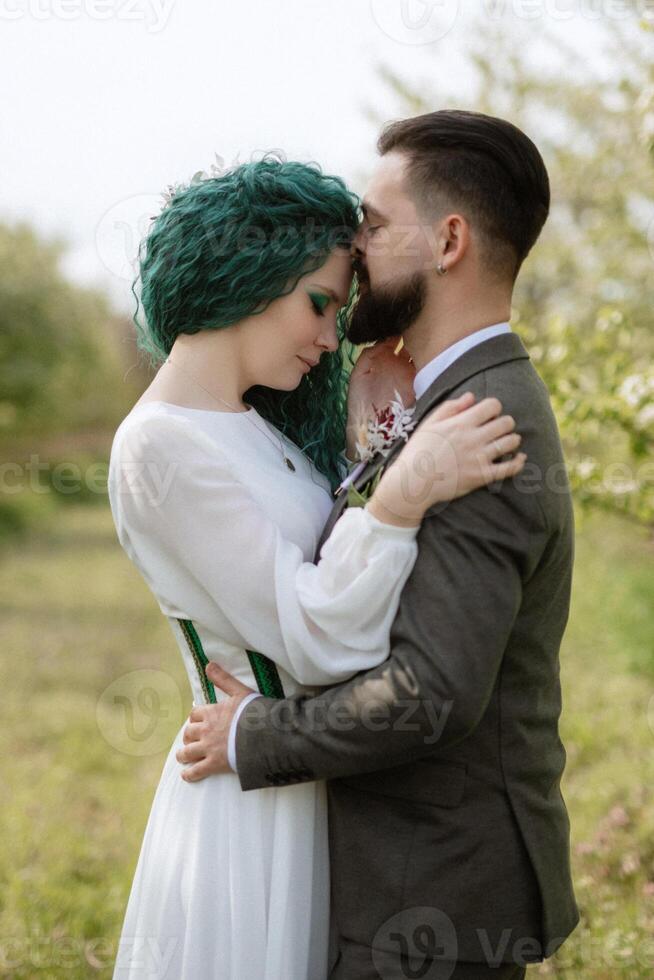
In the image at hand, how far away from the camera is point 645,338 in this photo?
700 cm

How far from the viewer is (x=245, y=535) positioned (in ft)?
6.64

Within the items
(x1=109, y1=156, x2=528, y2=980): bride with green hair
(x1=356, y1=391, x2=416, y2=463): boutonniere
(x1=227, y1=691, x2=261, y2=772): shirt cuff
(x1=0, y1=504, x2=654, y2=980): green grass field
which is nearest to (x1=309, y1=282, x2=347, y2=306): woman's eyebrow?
(x1=109, y1=156, x2=528, y2=980): bride with green hair

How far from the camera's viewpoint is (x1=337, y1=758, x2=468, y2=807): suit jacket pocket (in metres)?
2.01

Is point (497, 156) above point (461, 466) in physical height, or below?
above

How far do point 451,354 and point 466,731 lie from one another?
0.76 metres

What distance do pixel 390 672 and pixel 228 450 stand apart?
1.95ft

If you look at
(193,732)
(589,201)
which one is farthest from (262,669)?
(589,201)

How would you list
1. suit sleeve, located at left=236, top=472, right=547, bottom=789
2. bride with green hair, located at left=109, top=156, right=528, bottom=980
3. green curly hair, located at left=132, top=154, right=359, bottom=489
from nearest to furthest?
suit sleeve, located at left=236, top=472, right=547, bottom=789 → bride with green hair, located at left=109, top=156, right=528, bottom=980 → green curly hair, located at left=132, top=154, right=359, bottom=489

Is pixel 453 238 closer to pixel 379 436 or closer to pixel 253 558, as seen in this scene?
pixel 379 436

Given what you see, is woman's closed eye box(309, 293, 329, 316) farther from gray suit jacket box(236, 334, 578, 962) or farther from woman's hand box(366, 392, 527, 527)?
woman's hand box(366, 392, 527, 527)

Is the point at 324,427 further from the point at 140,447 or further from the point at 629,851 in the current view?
the point at 629,851

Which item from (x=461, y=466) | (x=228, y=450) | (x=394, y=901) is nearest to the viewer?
(x=461, y=466)

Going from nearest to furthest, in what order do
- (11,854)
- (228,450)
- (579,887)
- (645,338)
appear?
(228,450)
(579,887)
(11,854)
(645,338)

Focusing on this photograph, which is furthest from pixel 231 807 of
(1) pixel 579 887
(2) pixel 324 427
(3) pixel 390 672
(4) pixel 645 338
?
(4) pixel 645 338
